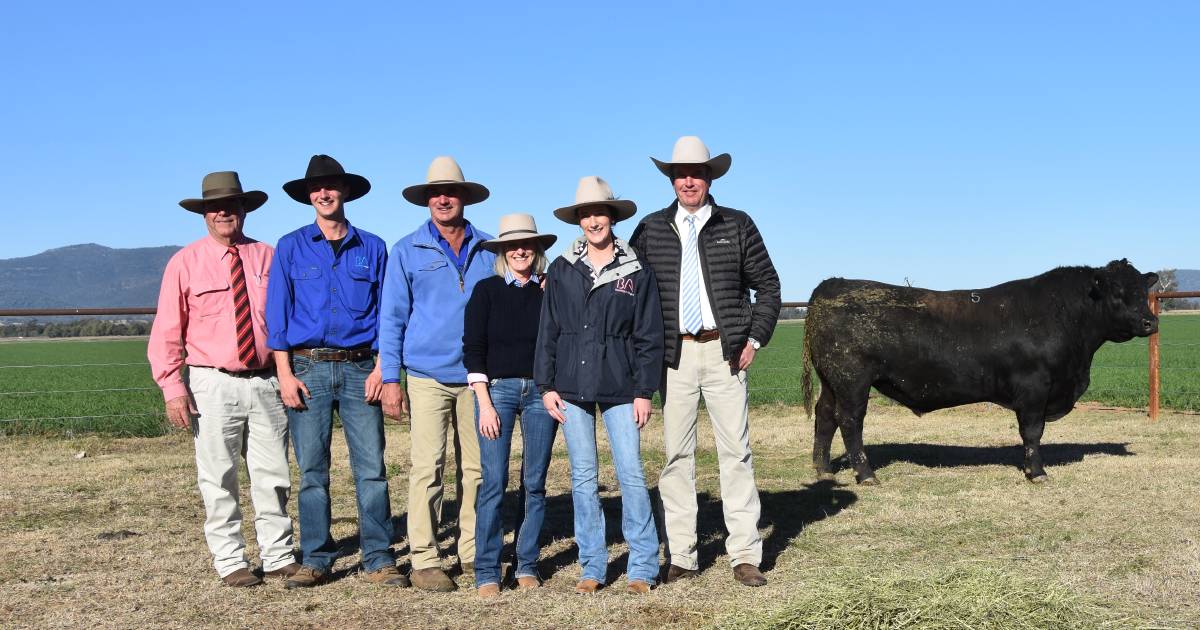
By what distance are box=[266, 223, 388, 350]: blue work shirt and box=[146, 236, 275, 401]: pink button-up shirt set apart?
0.17m

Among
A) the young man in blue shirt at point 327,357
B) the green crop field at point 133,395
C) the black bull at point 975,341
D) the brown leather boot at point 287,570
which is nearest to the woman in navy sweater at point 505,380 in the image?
the young man in blue shirt at point 327,357

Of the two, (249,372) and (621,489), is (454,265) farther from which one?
(621,489)

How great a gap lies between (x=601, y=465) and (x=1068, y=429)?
5.34m

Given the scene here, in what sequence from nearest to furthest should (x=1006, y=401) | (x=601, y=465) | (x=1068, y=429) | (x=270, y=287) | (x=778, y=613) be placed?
(x=778, y=613) → (x=270, y=287) → (x=1006, y=401) → (x=601, y=465) → (x=1068, y=429)

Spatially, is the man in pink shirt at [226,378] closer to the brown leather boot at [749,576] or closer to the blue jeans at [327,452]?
the blue jeans at [327,452]

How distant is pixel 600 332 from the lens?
179 inches

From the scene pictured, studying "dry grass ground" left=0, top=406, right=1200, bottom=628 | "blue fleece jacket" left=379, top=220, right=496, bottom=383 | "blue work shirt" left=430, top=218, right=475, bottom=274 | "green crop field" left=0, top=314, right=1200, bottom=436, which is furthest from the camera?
"green crop field" left=0, top=314, right=1200, bottom=436

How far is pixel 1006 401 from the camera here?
26.8ft

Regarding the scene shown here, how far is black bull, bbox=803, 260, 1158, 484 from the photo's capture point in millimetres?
8031

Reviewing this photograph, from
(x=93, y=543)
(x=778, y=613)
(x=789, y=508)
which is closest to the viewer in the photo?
(x=778, y=613)

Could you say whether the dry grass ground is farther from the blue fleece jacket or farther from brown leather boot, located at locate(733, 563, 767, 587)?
the blue fleece jacket

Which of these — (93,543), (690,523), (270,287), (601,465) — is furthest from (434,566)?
(601,465)

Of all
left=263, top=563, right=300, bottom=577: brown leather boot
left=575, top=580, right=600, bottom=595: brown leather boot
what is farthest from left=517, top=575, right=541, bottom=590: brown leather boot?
left=263, top=563, right=300, bottom=577: brown leather boot

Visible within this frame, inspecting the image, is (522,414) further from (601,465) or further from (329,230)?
(601,465)
